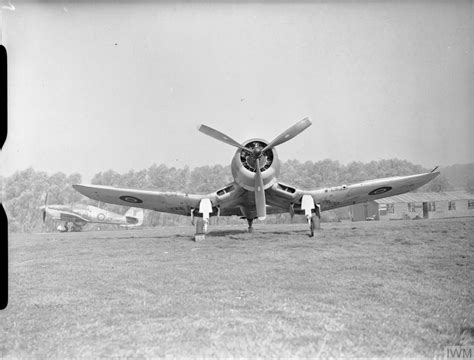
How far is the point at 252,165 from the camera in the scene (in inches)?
409

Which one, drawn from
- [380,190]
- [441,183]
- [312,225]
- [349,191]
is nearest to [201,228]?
[312,225]

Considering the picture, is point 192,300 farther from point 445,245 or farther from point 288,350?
point 445,245

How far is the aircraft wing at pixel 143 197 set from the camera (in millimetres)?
10977

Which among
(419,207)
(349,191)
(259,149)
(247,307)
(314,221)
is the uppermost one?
(259,149)

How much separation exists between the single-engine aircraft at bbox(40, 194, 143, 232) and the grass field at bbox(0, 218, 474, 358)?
68.4 feet

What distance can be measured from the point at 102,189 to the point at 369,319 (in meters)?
9.31

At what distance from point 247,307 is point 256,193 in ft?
19.7

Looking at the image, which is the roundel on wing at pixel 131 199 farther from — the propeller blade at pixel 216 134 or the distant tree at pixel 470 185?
the distant tree at pixel 470 185

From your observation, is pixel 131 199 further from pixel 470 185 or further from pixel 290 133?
pixel 470 185

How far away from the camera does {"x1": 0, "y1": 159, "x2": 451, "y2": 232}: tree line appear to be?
8.91 meters

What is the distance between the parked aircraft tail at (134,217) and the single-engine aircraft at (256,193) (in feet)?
53.4

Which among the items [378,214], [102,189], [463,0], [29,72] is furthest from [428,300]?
[378,214]

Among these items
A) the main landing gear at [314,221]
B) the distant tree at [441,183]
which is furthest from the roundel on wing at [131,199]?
the distant tree at [441,183]

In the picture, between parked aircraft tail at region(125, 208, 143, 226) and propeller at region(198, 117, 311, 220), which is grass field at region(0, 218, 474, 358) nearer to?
propeller at region(198, 117, 311, 220)
